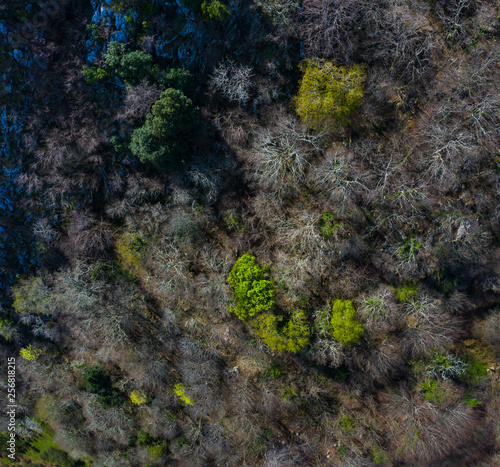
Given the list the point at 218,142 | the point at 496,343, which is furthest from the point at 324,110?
the point at 496,343

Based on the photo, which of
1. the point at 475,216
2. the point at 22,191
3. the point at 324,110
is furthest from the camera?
the point at 22,191

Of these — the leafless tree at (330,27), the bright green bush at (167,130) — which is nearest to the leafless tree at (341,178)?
the leafless tree at (330,27)

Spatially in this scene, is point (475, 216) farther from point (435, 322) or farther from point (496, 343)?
point (496, 343)

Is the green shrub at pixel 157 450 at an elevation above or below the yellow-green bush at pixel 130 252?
below

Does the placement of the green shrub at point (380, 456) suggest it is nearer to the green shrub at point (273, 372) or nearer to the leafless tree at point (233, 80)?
the green shrub at point (273, 372)

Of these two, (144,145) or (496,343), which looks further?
(496,343)

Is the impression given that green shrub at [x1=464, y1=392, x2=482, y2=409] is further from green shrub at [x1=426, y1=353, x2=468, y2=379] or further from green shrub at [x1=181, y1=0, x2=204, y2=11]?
green shrub at [x1=181, y1=0, x2=204, y2=11]

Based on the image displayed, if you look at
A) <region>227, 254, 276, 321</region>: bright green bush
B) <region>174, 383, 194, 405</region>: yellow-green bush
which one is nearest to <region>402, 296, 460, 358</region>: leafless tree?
<region>227, 254, 276, 321</region>: bright green bush
